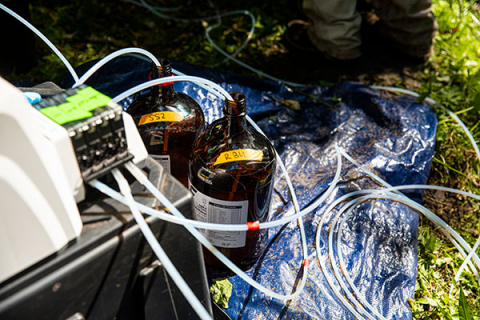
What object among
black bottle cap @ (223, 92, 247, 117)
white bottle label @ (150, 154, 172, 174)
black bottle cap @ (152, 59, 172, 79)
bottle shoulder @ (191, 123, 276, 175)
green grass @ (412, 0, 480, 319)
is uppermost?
black bottle cap @ (152, 59, 172, 79)

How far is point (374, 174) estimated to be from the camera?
5.65ft

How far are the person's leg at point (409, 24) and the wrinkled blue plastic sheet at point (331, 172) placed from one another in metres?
0.77

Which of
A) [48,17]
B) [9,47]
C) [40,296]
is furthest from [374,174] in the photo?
[48,17]

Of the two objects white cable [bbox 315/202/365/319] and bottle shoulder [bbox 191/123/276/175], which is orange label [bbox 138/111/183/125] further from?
white cable [bbox 315/202/365/319]

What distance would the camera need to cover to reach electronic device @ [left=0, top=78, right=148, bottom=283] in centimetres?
58

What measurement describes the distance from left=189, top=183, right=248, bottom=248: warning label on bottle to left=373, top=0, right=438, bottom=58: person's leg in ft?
6.90

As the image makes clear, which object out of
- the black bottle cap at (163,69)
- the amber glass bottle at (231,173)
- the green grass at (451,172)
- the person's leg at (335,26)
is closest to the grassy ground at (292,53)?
the green grass at (451,172)

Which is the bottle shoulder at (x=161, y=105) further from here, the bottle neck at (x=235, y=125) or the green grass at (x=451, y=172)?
the green grass at (x=451, y=172)

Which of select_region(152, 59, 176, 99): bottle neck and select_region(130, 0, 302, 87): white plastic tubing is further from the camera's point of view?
select_region(130, 0, 302, 87): white plastic tubing

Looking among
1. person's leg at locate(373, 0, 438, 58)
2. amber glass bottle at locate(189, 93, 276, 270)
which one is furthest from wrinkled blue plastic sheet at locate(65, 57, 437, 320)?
person's leg at locate(373, 0, 438, 58)

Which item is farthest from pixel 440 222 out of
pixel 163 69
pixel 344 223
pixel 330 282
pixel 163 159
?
pixel 163 69

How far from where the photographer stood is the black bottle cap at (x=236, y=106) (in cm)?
105

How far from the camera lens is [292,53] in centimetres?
284

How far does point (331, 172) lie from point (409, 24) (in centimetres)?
152
